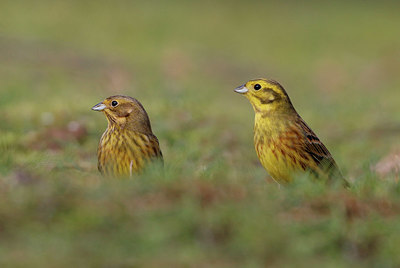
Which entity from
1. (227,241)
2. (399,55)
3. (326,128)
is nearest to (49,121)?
(326,128)

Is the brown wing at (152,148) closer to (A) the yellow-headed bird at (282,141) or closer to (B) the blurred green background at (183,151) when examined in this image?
(B) the blurred green background at (183,151)

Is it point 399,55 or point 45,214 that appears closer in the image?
point 45,214

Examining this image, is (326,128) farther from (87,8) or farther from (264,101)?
(87,8)

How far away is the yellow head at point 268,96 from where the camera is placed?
823 cm

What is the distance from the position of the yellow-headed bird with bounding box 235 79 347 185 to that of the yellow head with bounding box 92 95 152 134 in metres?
1.06

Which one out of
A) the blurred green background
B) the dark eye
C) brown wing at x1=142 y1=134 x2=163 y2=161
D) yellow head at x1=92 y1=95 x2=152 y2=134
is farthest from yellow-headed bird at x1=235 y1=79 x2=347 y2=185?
yellow head at x1=92 y1=95 x2=152 y2=134

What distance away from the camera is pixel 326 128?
13719mm

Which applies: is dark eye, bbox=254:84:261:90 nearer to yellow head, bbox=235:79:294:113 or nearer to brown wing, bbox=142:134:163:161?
yellow head, bbox=235:79:294:113

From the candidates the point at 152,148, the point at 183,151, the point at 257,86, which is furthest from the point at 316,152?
the point at 183,151

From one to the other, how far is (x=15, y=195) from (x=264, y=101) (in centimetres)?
324

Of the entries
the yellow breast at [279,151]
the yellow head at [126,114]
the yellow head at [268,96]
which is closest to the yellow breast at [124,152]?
the yellow head at [126,114]

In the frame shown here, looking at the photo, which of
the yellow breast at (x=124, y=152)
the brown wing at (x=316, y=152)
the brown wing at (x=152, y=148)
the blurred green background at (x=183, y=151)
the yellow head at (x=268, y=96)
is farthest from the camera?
the yellow head at (x=268, y=96)

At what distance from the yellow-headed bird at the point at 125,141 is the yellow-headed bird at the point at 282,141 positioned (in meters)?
1.00

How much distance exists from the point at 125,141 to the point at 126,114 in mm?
481
